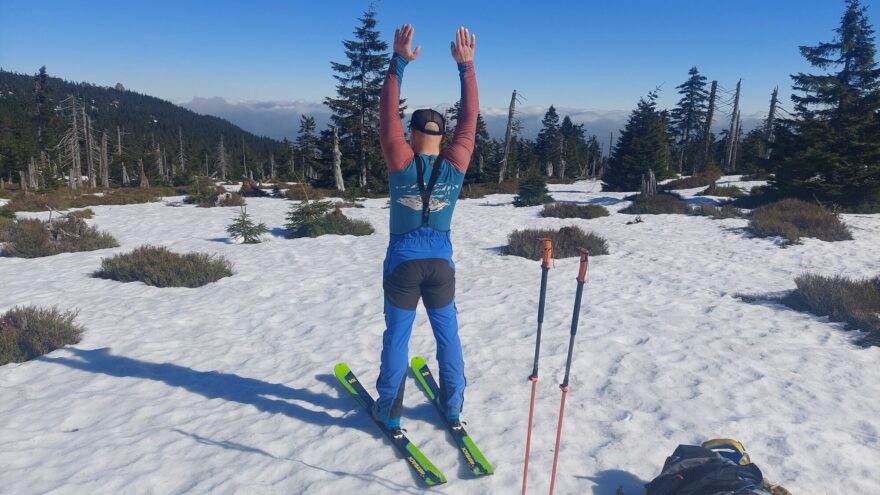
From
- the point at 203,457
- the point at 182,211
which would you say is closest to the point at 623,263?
the point at 203,457

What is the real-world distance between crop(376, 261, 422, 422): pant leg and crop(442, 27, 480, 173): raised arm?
0.81 meters

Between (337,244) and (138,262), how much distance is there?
14.4ft

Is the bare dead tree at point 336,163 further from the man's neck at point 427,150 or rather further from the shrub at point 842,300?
the man's neck at point 427,150

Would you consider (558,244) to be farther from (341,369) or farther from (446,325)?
(446,325)

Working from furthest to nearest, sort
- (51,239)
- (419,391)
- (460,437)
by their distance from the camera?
1. (51,239)
2. (419,391)
3. (460,437)

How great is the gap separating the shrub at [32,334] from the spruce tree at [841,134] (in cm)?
2025

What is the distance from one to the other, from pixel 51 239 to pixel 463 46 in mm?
12341

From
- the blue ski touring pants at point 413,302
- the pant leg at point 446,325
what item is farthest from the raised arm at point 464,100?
the pant leg at point 446,325

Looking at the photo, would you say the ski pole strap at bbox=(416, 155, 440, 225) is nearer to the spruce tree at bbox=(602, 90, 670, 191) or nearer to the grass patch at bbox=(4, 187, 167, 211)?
the grass patch at bbox=(4, 187, 167, 211)

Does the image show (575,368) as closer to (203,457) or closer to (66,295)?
(203,457)

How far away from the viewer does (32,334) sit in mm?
5297

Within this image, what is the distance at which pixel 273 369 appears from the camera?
5.00 metres

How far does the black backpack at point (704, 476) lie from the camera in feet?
8.48

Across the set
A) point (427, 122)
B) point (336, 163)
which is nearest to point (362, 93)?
point (336, 163)
